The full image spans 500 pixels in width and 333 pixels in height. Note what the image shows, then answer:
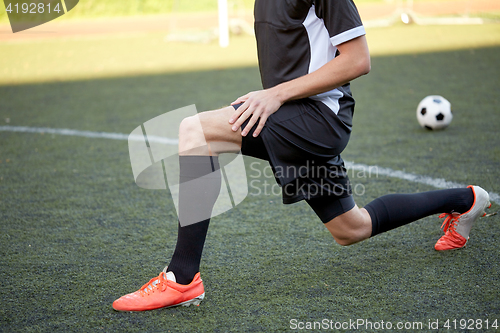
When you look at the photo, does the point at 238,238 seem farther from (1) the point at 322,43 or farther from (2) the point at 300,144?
(1) the point at 322,43

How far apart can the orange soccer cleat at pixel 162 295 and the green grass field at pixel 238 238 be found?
4 centimetres

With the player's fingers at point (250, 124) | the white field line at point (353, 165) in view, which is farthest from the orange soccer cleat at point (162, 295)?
the white field line at point (353, 165)

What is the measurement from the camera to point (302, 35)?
1.71 metres

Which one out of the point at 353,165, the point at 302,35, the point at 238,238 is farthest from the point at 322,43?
the point at 353,165

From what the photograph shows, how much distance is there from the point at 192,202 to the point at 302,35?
0.73 m

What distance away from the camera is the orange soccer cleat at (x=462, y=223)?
2203 mm

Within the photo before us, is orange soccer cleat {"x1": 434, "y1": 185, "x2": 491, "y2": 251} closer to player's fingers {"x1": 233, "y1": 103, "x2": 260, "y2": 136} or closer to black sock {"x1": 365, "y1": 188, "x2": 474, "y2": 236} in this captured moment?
black sock {"x1": 365, "y1": 188, "x2": 474, "y2": 236}

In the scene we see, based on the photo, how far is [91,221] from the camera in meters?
2.87

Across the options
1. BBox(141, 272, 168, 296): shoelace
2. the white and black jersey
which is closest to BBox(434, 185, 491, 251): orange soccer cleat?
the white and black jersey

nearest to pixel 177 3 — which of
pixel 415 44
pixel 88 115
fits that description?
pixel 415 44

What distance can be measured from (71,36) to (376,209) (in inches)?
532

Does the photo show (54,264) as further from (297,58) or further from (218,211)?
(297,58)

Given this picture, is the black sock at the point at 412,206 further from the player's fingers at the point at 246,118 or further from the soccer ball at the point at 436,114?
the soccer ball at the point at 436,114

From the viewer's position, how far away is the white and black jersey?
160 cm
